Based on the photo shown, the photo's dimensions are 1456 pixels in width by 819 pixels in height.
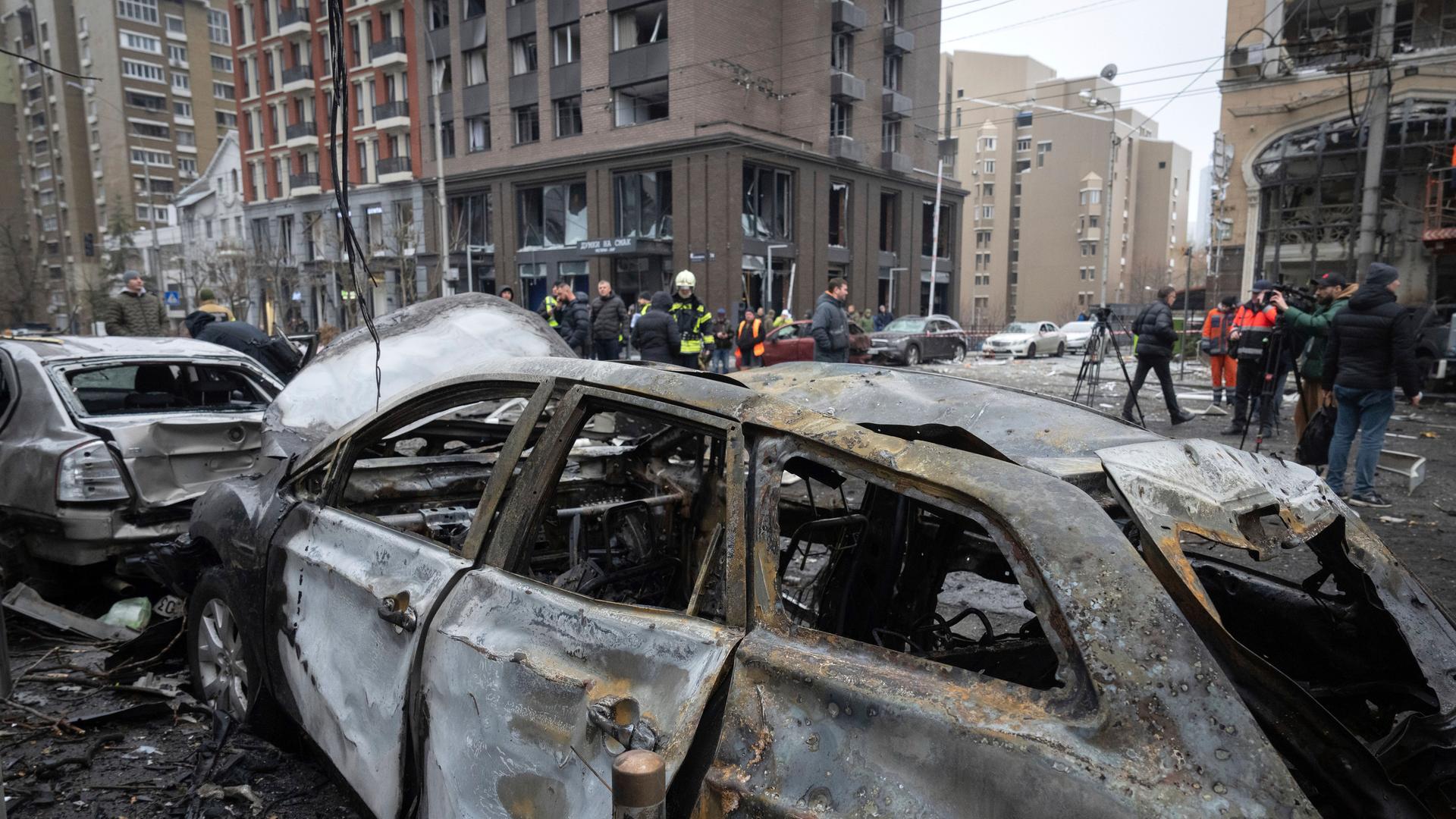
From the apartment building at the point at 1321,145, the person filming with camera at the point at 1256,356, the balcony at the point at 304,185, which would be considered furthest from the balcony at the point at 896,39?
the person filming with camera at the point at 1256,356

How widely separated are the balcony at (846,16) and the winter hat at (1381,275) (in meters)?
31.4

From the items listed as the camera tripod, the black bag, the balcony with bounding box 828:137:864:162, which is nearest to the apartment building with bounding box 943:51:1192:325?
the balcony with bounding box 828:137:864:162

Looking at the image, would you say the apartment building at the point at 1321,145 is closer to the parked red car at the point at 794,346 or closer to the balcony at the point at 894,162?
the balcony at the point at 894,162

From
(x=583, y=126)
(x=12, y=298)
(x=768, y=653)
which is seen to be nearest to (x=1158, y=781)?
(x=768, y=653)

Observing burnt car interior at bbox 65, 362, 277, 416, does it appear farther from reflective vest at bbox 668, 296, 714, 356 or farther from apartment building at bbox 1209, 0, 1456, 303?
apartment building at bbox 1209, 0, 1456, 303

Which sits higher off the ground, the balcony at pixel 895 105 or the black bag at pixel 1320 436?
the balcony at pixel 895 105

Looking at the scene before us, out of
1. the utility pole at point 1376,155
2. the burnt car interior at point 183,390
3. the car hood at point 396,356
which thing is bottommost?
the burnt car interior at point 183,390

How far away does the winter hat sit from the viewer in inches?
251

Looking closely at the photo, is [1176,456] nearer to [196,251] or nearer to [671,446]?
[671,446]

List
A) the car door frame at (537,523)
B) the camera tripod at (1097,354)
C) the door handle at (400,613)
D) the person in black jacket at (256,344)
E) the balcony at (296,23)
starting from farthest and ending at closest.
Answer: the balcony at (296,23) → the camera tripod at (1097,354) → the person in black jacket at (256,344) → the door handle at (400,613) → the car door frame at (537,523)

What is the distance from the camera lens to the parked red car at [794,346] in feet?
49.9

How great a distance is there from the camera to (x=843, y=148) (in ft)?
111

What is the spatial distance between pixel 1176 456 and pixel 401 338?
14.0 feet

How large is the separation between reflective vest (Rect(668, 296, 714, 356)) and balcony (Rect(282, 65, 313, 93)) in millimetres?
40519
